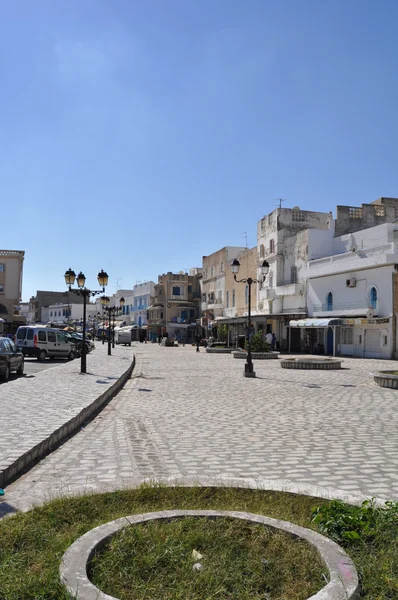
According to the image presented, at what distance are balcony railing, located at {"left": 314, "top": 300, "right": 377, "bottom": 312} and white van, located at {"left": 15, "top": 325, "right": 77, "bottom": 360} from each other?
18.4 meters

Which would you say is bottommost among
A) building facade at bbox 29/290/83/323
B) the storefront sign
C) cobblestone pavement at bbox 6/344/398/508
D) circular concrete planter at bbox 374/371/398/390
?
cobblestone pavement at bbox 6/344/398/508

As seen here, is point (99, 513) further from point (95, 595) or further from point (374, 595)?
point (374, 595)

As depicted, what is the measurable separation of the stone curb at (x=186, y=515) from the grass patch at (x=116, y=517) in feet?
0.27

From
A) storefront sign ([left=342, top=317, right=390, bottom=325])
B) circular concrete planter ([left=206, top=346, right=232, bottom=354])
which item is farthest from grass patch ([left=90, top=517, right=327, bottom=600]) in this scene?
circular concrete planter ([left=206, top=346, right=232, bottom=354])

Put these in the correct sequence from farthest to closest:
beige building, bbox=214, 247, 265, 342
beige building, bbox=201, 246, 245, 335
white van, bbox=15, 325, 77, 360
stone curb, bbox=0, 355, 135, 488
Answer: beige building, bbox=201, 246, 245, 335, beige building, bbox=214, 247, 265, 342, white van, bbox=15, 325, 77, 360, stone curb, bbox=0, 355, 135, 488

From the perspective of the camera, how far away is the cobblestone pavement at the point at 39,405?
6488 mm

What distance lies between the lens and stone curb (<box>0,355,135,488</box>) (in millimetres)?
5355

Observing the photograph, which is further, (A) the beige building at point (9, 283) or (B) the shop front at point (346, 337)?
(A) the beige building at point (9, 283)

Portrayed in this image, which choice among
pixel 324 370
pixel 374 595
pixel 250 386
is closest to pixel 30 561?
pixel 374 595

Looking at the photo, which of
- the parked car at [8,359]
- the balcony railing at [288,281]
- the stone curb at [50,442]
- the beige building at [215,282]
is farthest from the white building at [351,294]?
the stone curb at [50,442]

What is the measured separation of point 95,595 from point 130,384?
13883mm

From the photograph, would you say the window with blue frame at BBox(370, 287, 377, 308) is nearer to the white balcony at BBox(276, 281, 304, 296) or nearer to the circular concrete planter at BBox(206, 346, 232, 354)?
the white balcony at BBox(276, 281, 304, 296)

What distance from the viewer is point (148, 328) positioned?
76.5m

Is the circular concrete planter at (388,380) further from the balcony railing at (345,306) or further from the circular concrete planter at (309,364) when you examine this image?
the balcony railing at (345,306)
